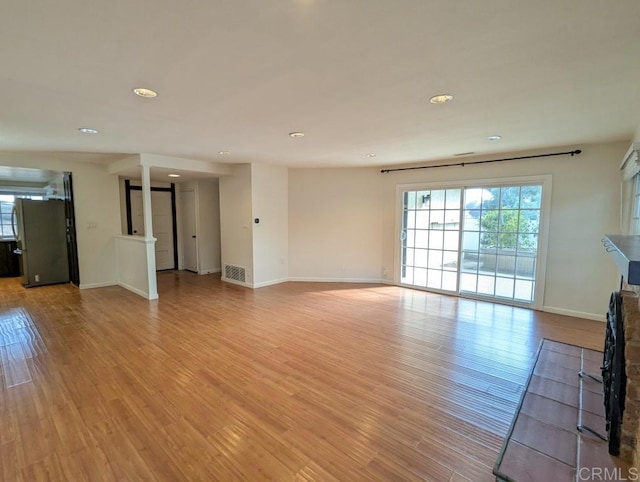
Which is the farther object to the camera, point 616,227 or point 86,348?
point 616,227

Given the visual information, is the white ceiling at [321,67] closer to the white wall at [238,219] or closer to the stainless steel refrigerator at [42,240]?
the white wall at [238,219]

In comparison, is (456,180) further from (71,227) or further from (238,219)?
(71,227)

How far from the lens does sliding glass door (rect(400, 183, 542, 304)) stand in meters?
4.67

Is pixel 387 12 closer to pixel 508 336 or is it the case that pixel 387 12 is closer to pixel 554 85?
pixel 554 85

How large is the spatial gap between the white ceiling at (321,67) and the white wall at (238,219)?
2.40 m

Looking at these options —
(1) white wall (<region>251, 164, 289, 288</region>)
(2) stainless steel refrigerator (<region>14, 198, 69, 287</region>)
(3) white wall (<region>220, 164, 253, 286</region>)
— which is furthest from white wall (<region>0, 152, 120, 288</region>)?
(1) white wall (<region>251, 164, 289, 288</region>)

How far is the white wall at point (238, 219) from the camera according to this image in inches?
232

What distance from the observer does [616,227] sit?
3.92 metres

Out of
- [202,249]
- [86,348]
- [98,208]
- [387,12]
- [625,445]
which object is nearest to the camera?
[387,12]

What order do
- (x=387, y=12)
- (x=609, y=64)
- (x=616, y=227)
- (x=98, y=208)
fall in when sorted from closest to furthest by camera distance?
(x=387, y=12) < (x=609, y=64) < (x=616, y=227) < (x=98, y=208)

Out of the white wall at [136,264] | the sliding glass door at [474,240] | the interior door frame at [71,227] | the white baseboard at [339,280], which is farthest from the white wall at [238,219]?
the sliding glass door at [474,240]

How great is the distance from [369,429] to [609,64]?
278 cm

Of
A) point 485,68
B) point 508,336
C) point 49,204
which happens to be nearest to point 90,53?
point 485,68

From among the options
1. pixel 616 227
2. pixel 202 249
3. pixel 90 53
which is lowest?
pixel 202 249
